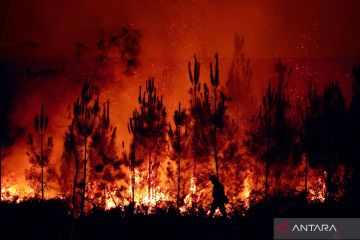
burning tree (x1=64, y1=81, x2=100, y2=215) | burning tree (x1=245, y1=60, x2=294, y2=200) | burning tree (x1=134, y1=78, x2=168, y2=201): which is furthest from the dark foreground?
Result: burning tree (x1=134, y1=78, x2=168, y2=201)

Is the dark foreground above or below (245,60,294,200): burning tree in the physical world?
below

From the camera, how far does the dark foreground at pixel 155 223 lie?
8641mm

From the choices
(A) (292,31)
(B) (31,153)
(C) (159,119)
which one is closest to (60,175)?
(B) (31,153)

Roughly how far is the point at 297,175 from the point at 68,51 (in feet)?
30.4

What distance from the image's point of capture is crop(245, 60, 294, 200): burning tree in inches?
473

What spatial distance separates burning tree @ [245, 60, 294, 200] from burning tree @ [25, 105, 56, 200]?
7.01m

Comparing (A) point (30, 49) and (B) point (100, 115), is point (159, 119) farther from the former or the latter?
(A) point (30, 49)

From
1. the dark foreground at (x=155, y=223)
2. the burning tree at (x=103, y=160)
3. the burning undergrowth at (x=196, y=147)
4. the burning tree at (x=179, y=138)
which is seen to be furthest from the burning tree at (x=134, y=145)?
the dark foreground at (x=155, y=223)

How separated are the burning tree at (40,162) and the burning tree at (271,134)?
23.0ft

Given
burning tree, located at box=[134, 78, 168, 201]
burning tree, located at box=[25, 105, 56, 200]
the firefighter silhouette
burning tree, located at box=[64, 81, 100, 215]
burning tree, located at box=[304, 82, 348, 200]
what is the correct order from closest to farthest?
1. the firefighter silhouette
2. burning tree, located at box=[304, 82, 348, 200]
3. burning tree, located at box=[64, 81, 100, 215]
4. burning tree, located at box=[134, 78, 168, 201]
5. burning tree, located at box=[25, 105, 56, 200]

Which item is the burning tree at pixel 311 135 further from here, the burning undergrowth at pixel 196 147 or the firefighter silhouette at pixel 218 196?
the firefighter silhouette at pixel 218 196

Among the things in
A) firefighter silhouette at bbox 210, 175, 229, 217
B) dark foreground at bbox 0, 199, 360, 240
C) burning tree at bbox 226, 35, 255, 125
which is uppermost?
burning tree at bbox 226, 35, 255, 125

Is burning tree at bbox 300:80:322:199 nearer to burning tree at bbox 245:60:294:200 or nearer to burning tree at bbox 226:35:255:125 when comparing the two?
burning tree at bbox 245:60:294:200

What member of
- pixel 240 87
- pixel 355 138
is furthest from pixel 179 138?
pixel 355 138
